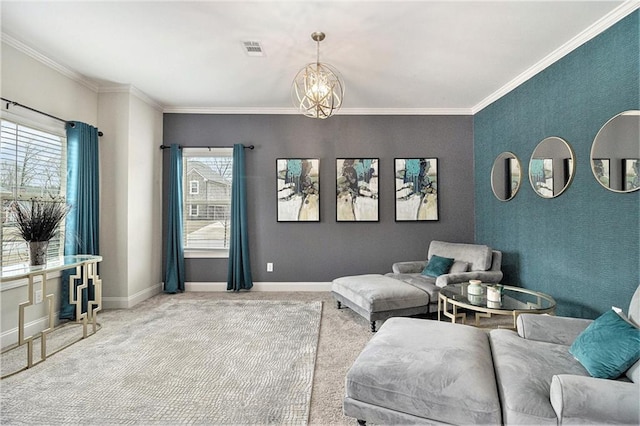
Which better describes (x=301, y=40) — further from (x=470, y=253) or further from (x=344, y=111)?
(x=470, y=253)

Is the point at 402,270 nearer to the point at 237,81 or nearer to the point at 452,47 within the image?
the point at 452,47

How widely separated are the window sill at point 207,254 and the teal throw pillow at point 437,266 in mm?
2859

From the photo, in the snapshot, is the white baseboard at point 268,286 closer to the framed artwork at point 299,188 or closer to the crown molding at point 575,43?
the framed artwork at point 299,188

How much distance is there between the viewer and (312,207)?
15.3 feet

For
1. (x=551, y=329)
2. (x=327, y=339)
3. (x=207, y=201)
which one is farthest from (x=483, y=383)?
(x=207, y=201)

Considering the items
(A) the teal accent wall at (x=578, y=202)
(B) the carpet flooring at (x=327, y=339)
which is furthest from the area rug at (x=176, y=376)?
(A) the teal accent wall at (x=578, y=202)

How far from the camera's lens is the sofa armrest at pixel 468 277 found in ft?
10.8

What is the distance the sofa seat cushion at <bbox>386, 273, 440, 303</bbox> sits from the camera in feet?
10.9

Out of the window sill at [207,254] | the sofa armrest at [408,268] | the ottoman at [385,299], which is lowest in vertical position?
the ottoman at [385,299]

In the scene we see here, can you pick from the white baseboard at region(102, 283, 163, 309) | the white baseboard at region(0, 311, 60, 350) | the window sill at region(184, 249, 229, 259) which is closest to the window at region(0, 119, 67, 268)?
the white baseboard at region(0, 311, 60, 350)

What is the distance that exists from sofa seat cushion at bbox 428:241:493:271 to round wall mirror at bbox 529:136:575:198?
849 mm

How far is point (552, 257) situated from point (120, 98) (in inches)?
205

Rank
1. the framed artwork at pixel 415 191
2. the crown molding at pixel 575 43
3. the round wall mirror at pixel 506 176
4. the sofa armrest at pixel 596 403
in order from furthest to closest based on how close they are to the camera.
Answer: the framed artwork at pixel 415 191, the round wall mirror at pixel 506 176, the crown molding at pixel 575 43, the sofa armrest at pixel 596 403

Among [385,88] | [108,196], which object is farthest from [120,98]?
[385,88]
